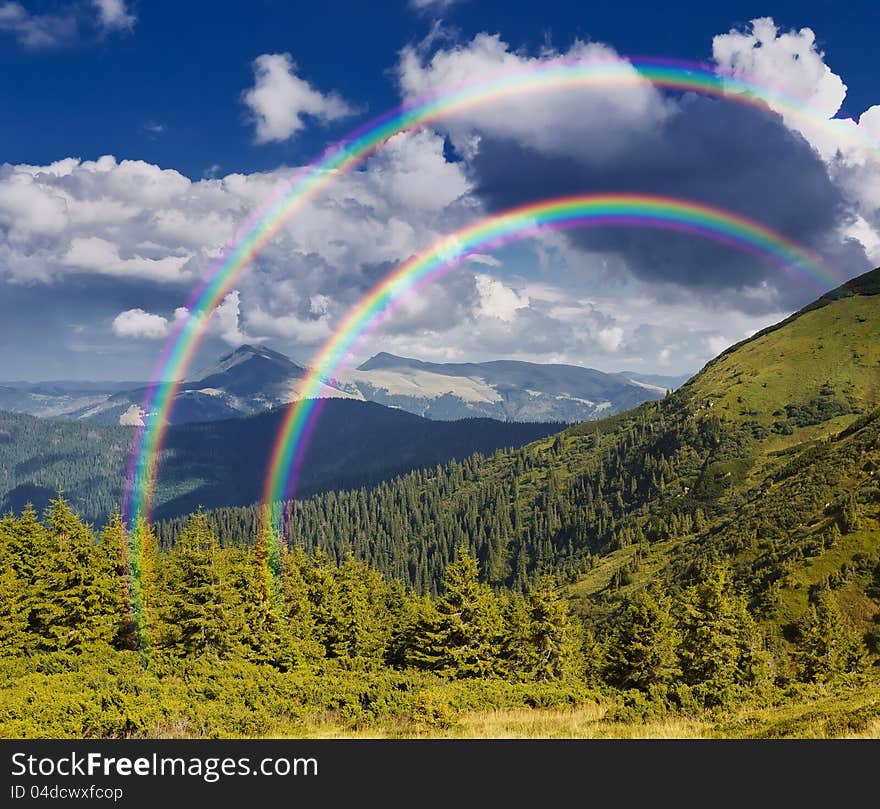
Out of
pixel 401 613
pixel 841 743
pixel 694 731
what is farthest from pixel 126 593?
pixel 841 743

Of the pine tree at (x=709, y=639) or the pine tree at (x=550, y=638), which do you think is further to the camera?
the pine tree at (x=550, y=638)

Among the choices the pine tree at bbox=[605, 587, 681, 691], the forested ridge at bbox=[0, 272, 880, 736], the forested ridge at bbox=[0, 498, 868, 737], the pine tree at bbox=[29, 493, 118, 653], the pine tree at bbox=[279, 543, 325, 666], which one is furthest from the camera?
the pine tree at bbox=[279, 543, 325, 666]

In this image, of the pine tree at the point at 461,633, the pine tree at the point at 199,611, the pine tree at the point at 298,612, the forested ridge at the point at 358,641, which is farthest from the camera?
the pine tree at the point at 298,612

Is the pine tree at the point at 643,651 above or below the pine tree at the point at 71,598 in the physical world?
below

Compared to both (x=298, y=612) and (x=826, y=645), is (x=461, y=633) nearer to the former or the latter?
(x=298, y=612)

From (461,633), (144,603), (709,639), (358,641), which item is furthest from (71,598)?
(709,639)

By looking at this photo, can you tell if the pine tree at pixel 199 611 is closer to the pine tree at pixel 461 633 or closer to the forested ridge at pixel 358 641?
the forested ridge at pixel 358 641

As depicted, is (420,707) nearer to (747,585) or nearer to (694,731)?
(694,731)

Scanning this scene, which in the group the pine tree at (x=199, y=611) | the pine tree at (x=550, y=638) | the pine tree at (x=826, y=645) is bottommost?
the pine tree at (x=826, y=645)

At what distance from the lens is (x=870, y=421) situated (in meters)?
154

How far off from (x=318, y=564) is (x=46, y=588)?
2812 cm

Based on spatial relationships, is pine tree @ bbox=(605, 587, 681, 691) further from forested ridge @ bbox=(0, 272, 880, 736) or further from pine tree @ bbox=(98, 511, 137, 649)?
pine tree @ bbox=(98, 511, 137, 649)

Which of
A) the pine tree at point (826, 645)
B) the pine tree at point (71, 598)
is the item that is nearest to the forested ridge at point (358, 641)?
the pine tree at point (71, 598)

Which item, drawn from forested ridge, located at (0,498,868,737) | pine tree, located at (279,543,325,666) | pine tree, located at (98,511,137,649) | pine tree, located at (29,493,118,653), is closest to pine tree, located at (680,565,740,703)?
forested ridge, located at (0,498,868,737)
